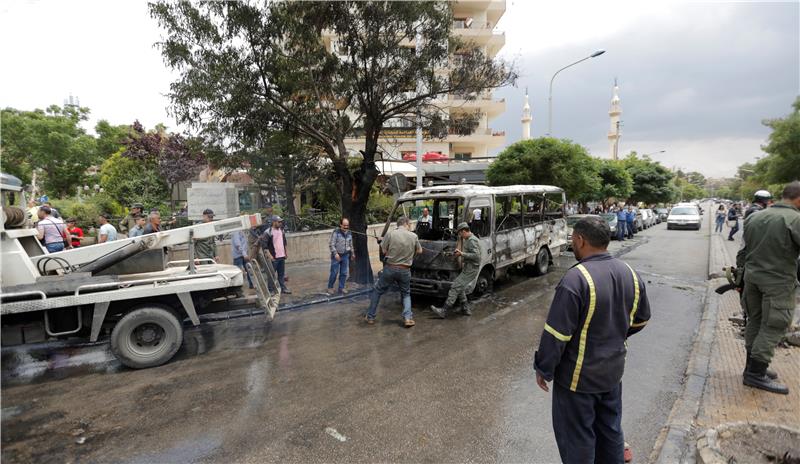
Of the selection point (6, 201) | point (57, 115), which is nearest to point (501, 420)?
point (6, 201)

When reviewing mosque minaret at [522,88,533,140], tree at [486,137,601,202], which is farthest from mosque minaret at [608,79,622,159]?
tree at [486,137,601,202]

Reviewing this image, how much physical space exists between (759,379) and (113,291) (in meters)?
6.88

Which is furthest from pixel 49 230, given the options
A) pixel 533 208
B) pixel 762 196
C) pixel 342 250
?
pixel 762 196

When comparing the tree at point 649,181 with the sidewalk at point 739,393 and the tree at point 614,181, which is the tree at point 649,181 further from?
the sidewalk at point 739,393

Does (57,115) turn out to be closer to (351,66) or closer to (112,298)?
(351,66)

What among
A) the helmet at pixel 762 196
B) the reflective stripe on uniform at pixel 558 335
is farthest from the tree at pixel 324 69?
the reflective stripe on uniform at pixel 558 335

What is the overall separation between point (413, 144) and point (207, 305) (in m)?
25.0

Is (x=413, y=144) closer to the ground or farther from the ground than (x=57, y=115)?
closer to the ground

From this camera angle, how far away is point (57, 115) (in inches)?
1067

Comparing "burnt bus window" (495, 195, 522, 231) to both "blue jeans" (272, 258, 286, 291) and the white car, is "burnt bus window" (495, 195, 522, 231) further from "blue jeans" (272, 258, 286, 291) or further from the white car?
the white car

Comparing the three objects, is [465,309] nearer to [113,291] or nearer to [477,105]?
[113,291]

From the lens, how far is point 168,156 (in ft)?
62.6

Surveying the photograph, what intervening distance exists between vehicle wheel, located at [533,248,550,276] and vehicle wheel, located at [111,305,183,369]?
787cm

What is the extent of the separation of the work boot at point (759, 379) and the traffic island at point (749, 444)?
95cm
